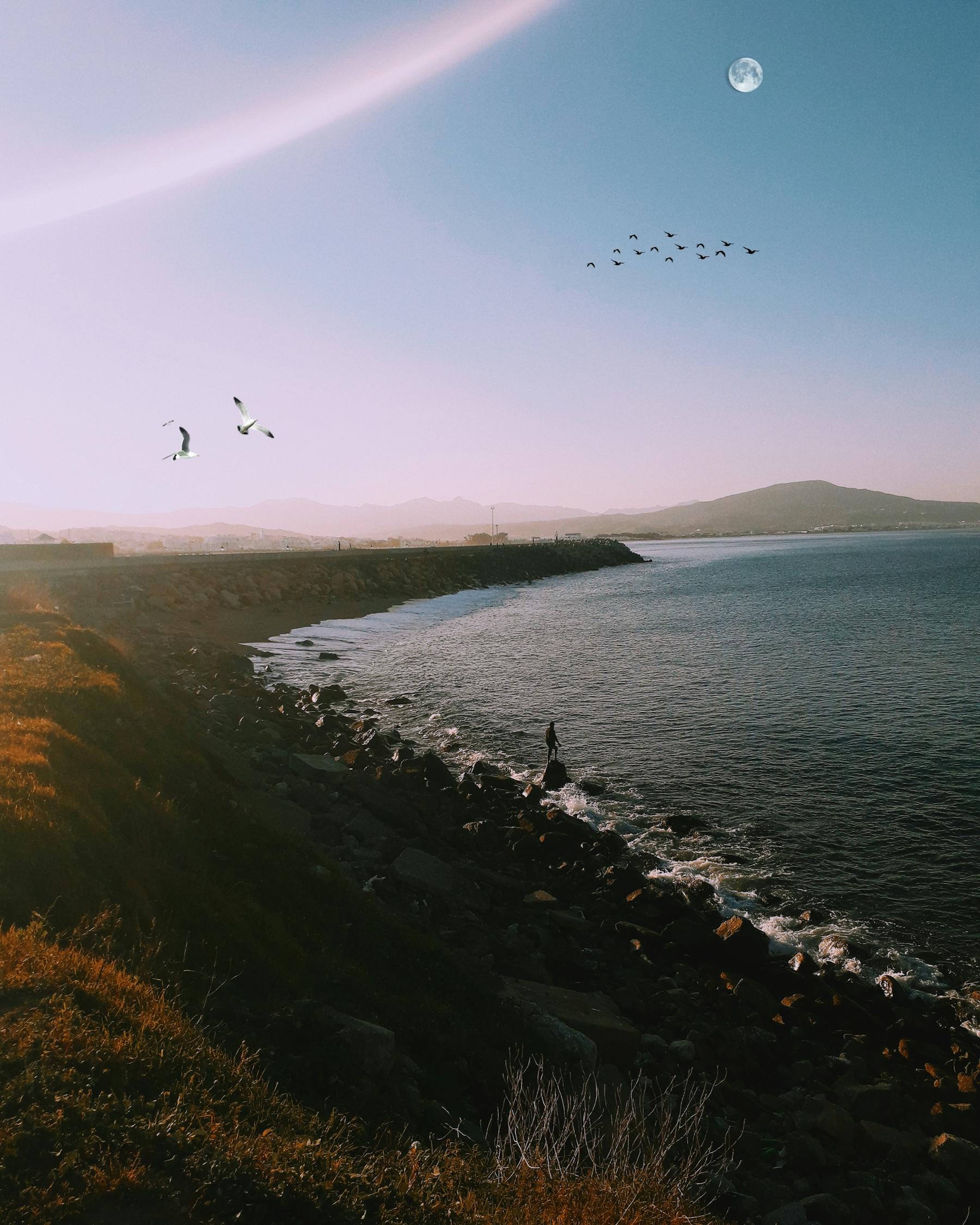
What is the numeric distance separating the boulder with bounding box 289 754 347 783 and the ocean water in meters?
5.22

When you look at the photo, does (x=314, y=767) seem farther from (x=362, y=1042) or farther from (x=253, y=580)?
(x=253, y=580)

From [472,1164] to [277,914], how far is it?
4.06m

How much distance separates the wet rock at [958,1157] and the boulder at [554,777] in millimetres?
12055

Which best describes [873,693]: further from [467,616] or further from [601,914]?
[467,616]

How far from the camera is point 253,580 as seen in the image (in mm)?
55125

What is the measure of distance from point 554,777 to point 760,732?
343 inches

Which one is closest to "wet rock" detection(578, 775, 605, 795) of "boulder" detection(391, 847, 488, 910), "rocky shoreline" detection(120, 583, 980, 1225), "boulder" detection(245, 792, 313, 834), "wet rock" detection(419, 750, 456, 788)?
"rocky shoreline" detection(120, 583, 980, 1225)

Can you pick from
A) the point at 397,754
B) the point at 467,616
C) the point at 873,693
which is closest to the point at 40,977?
the point at 397,754

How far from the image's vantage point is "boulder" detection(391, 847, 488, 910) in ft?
39.7

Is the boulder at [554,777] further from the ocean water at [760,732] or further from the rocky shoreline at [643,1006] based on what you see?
the rocky shoreline at [643,1006]

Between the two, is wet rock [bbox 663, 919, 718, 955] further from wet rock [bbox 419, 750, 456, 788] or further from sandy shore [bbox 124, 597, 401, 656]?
sandy shore [bbox 124, 597, 401, 656]

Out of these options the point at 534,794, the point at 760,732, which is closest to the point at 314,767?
the point at 534,794

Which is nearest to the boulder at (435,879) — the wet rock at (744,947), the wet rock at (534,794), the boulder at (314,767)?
the wet rock at (744,947)

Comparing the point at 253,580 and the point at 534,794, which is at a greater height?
the point at 253,580
